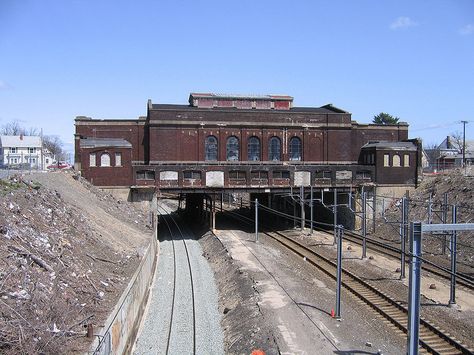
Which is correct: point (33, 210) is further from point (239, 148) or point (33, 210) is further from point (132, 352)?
point (239, 148)

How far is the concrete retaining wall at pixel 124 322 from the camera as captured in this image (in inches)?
432

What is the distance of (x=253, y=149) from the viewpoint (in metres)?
44.8

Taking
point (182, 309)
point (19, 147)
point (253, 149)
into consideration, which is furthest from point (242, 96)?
point (19, 147)

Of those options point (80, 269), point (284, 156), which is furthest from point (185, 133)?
point (80, 269)

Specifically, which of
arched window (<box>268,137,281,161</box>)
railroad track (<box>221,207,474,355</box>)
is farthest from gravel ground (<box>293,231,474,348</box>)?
arched window (<box>268,137,281,161</box>)

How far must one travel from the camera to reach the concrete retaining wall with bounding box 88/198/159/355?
11.0 meters

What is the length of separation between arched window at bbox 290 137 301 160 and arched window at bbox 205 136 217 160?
762 cm

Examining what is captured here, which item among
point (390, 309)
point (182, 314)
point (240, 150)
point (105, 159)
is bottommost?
point (182, 314)

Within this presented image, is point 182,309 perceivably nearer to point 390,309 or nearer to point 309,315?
point 309,315

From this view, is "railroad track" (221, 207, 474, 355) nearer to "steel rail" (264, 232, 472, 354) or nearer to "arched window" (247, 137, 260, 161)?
"steel rail" (264, 232, 472, 354)

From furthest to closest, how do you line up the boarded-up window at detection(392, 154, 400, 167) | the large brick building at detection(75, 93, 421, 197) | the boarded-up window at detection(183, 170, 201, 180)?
the boarded-up window at detection(392, 154, 400, 167) < the large brick building at detection(75, 93, 421, 197) < the boarded-up window at detection(183, 170, 201, 180)

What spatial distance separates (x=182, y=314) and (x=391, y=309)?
806 centimetres

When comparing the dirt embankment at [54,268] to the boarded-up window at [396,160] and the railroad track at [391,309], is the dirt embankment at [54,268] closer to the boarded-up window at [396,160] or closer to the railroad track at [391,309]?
the railroad track at [391,309]

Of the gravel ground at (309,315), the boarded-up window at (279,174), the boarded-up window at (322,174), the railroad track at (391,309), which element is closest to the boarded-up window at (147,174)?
the boarded-up window at (279,174)
